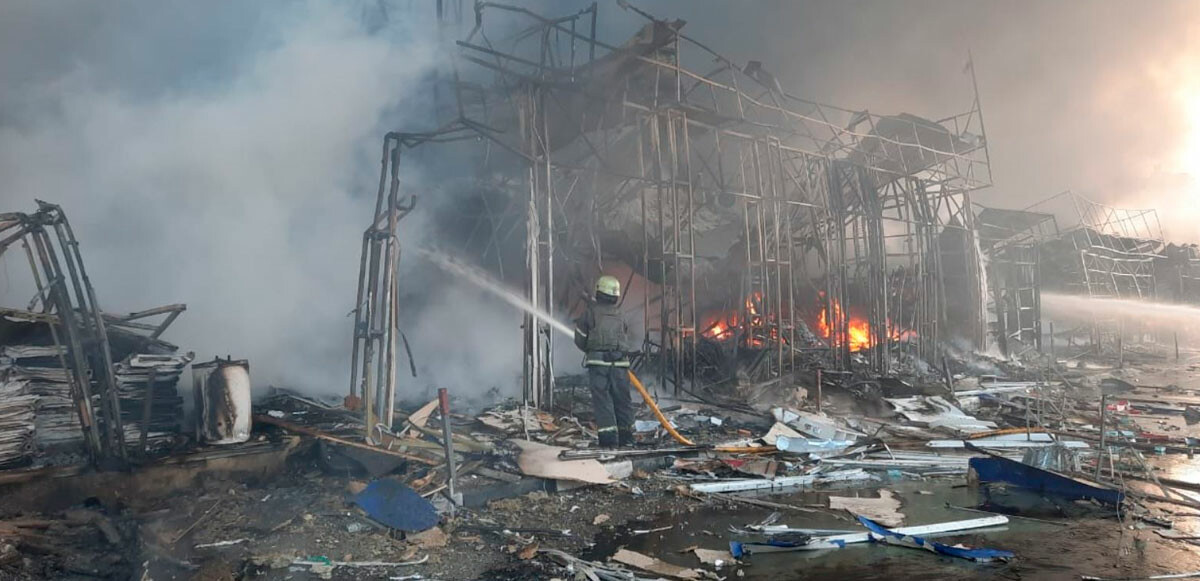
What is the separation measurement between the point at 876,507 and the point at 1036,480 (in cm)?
182

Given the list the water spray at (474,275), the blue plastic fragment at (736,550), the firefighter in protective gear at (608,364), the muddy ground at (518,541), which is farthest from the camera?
the water spray at (474,275)

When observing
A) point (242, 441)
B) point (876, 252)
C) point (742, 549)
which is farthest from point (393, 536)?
point (876, 252)

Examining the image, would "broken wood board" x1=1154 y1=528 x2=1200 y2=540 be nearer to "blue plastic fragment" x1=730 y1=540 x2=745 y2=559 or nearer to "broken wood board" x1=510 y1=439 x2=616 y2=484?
"blue plastic fragment" x1=730 y1=540 x2=745 y2=559

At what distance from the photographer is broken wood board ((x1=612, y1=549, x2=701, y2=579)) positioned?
178 inches

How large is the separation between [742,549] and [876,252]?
14787 millimetres

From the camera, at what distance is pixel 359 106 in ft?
37.1

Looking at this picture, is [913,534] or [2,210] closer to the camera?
[913,534]

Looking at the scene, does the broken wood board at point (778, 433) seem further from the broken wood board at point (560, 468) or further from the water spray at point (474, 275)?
the water spray at point (474, 275)

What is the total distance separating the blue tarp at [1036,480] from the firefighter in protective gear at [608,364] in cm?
379

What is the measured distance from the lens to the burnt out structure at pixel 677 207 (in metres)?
10.9

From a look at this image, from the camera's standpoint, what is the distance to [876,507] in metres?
6.26

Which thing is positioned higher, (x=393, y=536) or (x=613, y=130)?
(x=613, y=130)

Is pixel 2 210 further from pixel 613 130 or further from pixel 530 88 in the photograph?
pixel 613 130

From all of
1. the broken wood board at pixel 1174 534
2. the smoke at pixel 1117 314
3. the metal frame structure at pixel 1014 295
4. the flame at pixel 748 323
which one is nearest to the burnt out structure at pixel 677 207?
the flame at pixel 748 323
